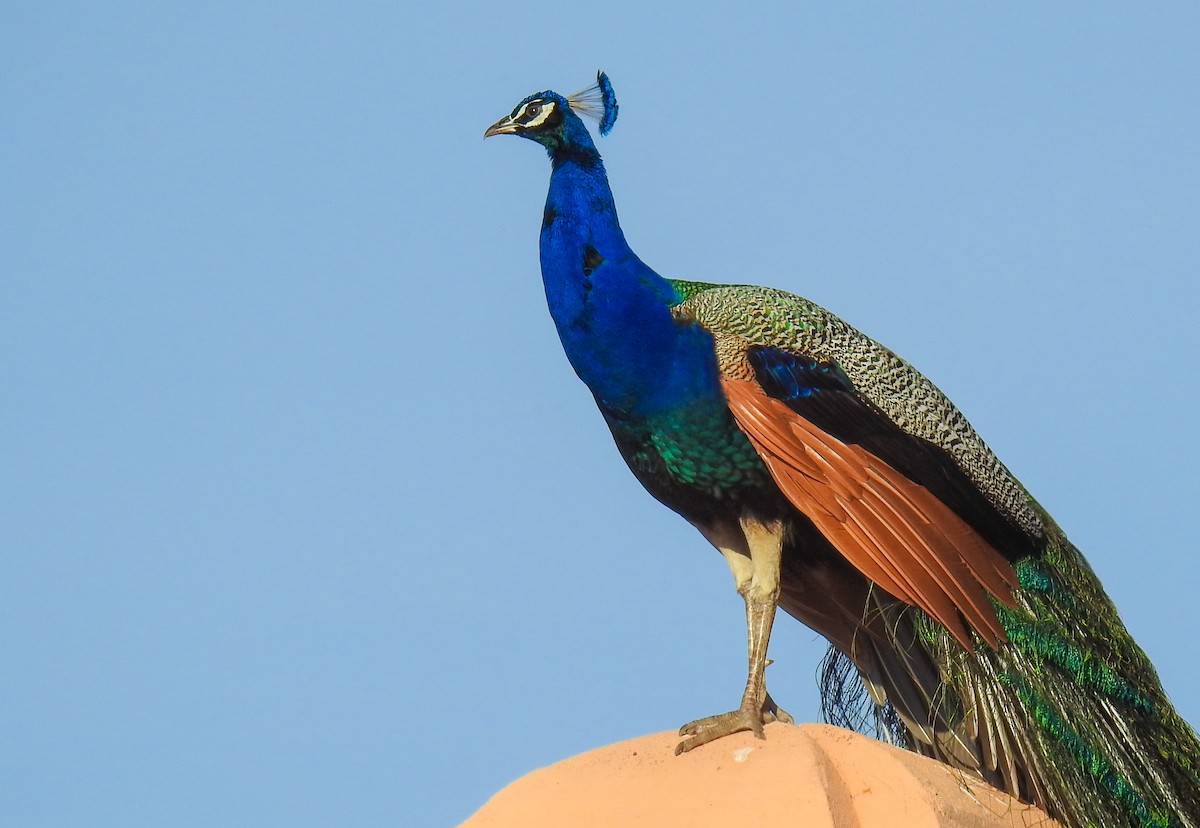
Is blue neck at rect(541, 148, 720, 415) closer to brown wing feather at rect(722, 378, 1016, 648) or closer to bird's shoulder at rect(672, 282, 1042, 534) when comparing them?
bird's shoulder at rect(672, 282, 1042, 534)

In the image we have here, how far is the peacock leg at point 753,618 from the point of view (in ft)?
17.6

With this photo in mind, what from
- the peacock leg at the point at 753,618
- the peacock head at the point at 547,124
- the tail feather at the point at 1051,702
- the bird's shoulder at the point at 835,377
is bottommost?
the tail feather at the point at 1051,702

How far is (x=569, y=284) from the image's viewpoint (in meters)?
6.28

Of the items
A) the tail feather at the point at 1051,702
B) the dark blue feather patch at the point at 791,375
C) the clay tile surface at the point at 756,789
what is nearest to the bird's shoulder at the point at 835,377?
the dark blue feather patch at the point at 791,375

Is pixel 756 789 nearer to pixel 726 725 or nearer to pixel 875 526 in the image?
pixel 726 725

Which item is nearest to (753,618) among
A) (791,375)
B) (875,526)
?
(875,526)

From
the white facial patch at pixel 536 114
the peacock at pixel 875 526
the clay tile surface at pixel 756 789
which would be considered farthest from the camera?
the white facial patch at pixel 536 114

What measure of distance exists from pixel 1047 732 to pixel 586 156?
2.90 metres

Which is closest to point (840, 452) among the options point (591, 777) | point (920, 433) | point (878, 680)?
point (920, 433)

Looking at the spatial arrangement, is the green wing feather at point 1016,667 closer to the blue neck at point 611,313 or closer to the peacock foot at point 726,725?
the blue neck at point 611,313

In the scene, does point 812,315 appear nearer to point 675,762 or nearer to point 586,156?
point 586,156

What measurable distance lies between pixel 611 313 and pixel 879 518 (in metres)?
1.27

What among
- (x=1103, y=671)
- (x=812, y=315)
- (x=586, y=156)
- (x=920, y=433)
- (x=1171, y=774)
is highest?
(x=586, y=156)

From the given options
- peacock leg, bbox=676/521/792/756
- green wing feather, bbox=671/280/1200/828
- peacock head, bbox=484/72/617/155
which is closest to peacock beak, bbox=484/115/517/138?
peacock head, bbox=484/72/617/155
